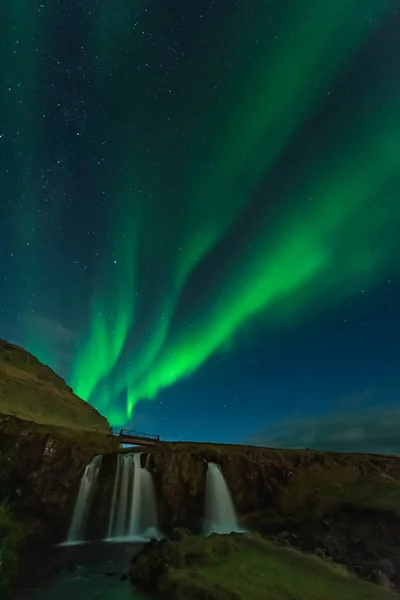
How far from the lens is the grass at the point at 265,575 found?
698 inches

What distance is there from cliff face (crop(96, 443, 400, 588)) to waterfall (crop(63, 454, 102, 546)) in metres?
0.83

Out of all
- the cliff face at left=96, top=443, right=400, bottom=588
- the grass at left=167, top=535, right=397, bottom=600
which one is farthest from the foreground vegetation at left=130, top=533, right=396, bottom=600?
the cliff face at left=96, top=443, right=400, bottom=588

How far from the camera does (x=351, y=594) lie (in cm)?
1848

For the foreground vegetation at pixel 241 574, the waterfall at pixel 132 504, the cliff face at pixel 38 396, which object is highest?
the cliff face at pixel 38 396

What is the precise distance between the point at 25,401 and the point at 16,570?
129 ft

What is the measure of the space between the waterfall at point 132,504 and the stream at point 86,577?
4.70m

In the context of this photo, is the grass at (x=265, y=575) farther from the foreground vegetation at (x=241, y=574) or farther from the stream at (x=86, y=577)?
the stream at (x=86, y=577)

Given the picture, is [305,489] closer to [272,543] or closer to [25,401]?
[272,543]

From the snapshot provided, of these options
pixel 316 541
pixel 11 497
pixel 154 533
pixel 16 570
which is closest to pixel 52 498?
pixel 11 497

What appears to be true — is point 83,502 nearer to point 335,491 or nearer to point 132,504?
point 132,504

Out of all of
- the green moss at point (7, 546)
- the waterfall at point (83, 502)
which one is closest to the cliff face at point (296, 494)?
the waterfall at point (83, 502)

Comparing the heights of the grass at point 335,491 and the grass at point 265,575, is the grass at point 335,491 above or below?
above

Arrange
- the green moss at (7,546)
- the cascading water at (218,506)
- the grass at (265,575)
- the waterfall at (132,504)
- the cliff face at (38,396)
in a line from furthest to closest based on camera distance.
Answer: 1. the cliff face at (38,396)
2. the cascading water at (218,506)
3. the waterfall at (132,504)
4. the green moss at (7,546)
5. the grass at (265,575)

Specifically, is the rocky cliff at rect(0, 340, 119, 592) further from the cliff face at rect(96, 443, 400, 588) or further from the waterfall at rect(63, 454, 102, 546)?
the cliff face at rect(96, 443, 400, 588)
